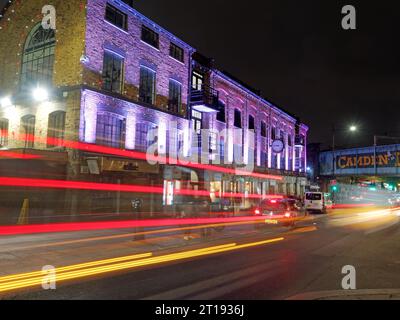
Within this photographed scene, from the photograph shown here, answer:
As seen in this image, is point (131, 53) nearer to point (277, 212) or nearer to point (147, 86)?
point (147, 86)

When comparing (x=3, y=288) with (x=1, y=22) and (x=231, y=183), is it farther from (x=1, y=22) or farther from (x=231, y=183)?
(x=231, y=183)

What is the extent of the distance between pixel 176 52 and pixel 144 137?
7.28 meters

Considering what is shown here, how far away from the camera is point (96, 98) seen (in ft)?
65.5

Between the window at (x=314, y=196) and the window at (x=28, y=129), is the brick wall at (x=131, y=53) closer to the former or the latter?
the window at (x=28, y=129)

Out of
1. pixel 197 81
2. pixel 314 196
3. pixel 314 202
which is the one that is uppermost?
pixel 197 81

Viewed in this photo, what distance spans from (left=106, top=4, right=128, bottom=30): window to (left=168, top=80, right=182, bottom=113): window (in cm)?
524

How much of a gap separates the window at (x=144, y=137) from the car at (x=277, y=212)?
8434mm

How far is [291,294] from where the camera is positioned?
6840mm

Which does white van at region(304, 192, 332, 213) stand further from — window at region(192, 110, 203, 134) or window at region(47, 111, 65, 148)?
window at region(47, 111, 65, 148)

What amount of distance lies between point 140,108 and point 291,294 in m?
17.8

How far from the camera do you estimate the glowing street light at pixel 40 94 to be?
20562 mm

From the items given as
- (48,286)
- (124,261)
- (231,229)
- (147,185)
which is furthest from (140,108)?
(48,286)

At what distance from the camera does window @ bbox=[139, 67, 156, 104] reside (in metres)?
23.4

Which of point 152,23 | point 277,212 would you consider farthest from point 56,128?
point 277,212
